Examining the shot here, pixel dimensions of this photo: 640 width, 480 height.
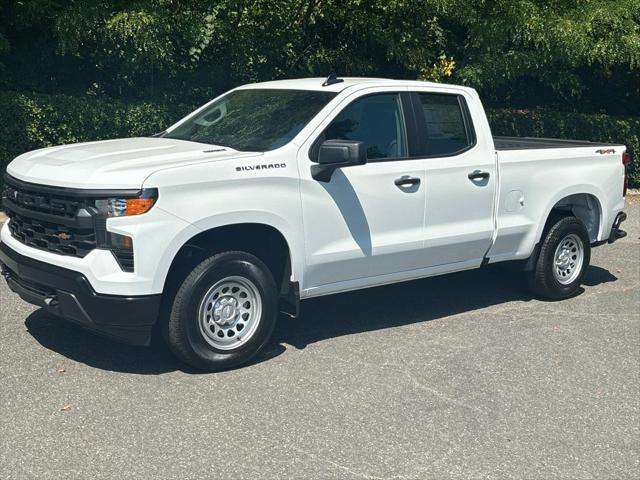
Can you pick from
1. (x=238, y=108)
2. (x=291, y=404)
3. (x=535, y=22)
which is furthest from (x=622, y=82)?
(x=291, y=404)

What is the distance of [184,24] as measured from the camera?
12.3m

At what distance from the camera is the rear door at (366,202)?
6266mm

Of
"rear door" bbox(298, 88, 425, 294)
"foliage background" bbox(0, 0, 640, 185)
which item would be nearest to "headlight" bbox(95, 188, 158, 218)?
"rear door" bbox(298, 88, 425, 294)

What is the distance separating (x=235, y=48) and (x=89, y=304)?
341 inches

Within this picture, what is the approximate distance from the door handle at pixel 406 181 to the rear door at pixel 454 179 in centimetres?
12

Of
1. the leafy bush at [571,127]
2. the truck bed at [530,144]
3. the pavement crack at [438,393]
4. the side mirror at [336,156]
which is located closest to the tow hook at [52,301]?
the side mirror at [336,156]

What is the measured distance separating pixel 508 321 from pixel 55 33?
7687 mm

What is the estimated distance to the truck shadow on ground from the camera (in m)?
6.14

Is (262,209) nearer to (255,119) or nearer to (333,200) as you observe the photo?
(333,200)

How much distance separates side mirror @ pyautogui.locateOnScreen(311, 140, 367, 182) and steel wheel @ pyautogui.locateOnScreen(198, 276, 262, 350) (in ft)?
2.99

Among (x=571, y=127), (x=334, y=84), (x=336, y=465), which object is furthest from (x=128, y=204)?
(x=571, y=127)

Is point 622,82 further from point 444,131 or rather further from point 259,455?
point 259,455

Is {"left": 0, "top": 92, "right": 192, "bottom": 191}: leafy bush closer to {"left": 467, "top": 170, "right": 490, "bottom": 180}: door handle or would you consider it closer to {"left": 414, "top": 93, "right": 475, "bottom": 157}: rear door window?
{"left": 414, "top": 93, "right": 475, "bottom": 157}: rear door window

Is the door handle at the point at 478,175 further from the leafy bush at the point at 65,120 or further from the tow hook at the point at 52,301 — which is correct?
the leafy bush at the point at 65,120
